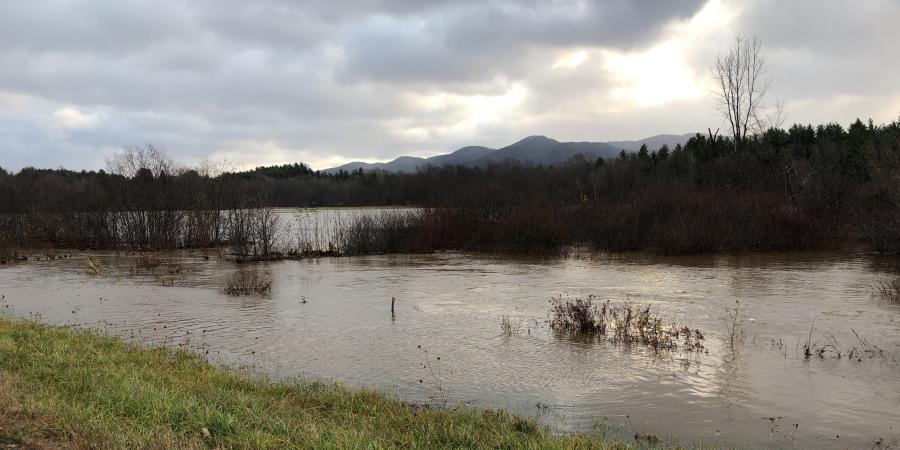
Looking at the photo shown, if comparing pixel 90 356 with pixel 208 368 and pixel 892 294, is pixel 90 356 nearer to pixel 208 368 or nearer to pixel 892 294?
pixel 208 368

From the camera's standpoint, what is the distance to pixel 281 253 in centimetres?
3644

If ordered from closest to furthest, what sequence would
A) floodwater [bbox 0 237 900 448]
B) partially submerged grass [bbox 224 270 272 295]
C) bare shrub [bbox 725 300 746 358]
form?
floodwater [bbox 0 237 900 448] → bare shrub [bbox 725 300 746 358] → partially submerged grass [bbox 224 270 272 295]

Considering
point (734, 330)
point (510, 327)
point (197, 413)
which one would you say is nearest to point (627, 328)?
point (734, 330)

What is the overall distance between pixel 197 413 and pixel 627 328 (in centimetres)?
1061

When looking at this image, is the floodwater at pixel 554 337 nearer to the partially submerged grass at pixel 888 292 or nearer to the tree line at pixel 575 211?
the partially submerged grass at pixel 888 292

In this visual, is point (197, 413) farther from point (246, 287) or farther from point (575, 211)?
point (575, 211)

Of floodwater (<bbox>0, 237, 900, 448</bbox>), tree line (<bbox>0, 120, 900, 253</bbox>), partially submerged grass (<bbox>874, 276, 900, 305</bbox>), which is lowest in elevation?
floodwater (<bbox>0, 237, 900, 448</bbox>)

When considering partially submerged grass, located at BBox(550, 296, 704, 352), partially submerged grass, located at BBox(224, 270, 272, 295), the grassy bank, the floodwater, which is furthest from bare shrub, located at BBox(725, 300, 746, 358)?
partially submerged grass, located at BBox(224, 270, 272, 295)

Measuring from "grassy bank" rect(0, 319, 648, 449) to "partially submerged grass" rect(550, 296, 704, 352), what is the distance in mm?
6656

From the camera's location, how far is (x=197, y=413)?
21.6ft

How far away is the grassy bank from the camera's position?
5.79m

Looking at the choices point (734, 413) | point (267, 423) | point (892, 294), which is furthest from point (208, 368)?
point (892, 294)

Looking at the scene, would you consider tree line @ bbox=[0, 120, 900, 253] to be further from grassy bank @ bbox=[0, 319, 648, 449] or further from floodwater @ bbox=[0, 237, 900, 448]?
grassy bank @ bbox=[0, 319, 648, 449]

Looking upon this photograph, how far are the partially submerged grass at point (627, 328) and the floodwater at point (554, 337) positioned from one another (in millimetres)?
512
